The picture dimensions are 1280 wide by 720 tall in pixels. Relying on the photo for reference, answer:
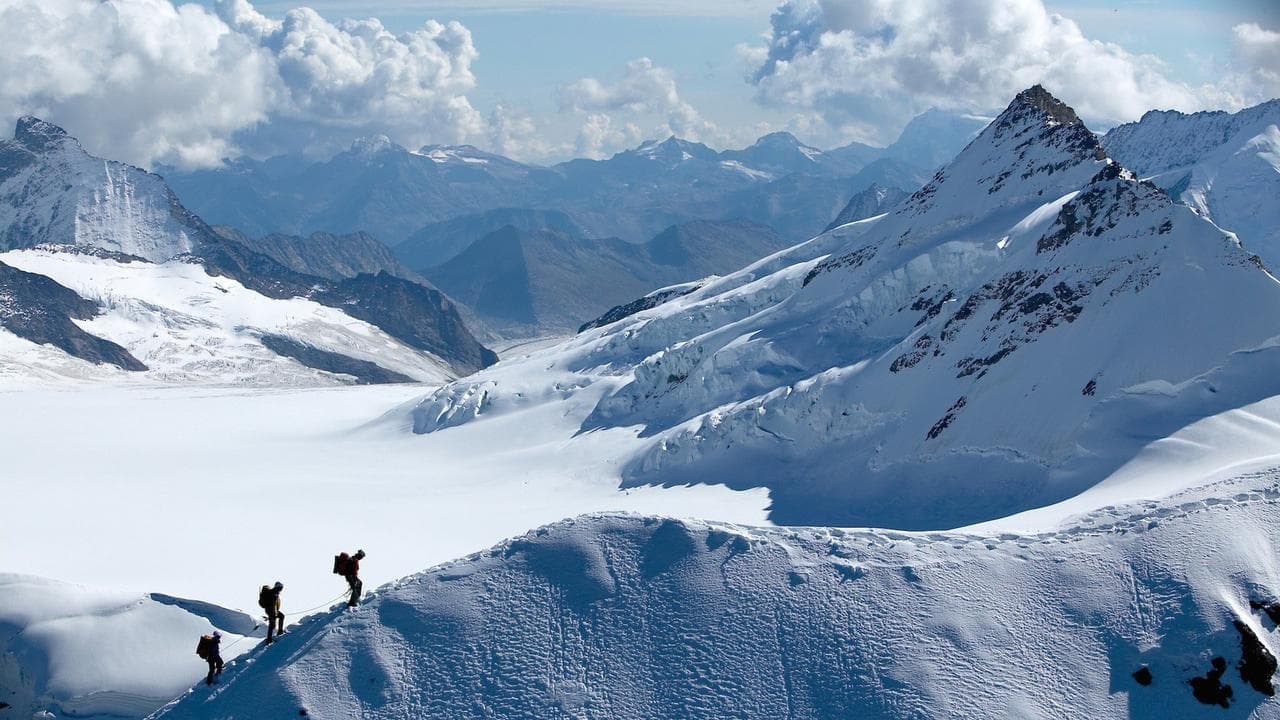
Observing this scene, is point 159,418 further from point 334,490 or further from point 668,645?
point 668,645

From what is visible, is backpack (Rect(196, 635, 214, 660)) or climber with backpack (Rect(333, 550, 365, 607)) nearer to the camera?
backpack (Rect(196, 635, 214, 660))

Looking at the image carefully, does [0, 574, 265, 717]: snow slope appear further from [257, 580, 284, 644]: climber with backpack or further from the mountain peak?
the mountain peak

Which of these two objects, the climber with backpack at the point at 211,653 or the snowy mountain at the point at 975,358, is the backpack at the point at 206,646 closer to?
the climber with backpack at the point at 211,653

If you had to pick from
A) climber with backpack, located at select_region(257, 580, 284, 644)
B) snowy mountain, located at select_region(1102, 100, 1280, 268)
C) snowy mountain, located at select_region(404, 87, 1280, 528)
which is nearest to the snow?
snowy mountain, located at select_region(404, 87, 1280, 528)

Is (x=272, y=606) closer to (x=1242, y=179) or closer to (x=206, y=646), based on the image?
(x=206, y=646)

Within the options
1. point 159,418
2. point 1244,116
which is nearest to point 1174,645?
point 159,418
